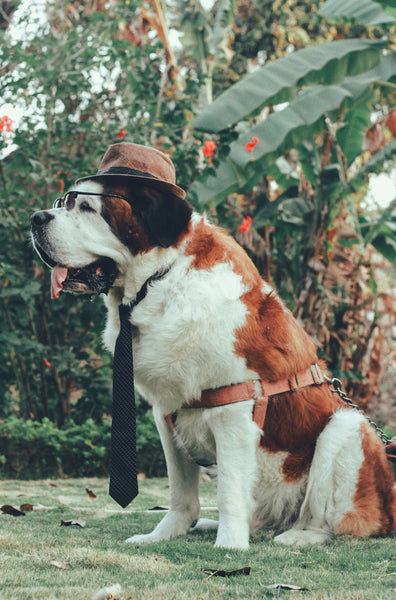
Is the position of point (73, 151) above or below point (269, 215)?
above

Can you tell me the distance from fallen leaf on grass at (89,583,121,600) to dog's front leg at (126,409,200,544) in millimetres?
1053

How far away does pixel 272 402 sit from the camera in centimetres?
251

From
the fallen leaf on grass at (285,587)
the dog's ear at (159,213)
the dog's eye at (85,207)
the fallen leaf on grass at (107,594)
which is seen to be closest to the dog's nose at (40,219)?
the dog's eye at (85,207)

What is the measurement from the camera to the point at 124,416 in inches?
99.3

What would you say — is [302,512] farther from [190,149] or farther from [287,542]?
[190,149]

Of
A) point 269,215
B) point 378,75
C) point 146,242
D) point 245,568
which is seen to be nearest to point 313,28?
point 378,75

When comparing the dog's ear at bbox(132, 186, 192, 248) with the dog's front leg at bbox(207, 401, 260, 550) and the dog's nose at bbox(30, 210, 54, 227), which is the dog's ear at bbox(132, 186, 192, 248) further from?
the dog's front leg at bbox(207, 401, 260, 550)

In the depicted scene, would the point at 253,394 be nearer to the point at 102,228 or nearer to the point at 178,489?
the point at 178,489

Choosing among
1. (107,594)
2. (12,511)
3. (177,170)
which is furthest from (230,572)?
(177,170)

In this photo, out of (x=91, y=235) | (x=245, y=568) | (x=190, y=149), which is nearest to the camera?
(x=245, y=568)

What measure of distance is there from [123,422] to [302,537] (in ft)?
2.78

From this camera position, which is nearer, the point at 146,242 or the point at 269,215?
the point at 146,242

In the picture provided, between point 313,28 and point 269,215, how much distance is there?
25.6 ft

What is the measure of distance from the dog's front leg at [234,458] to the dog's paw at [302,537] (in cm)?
19
